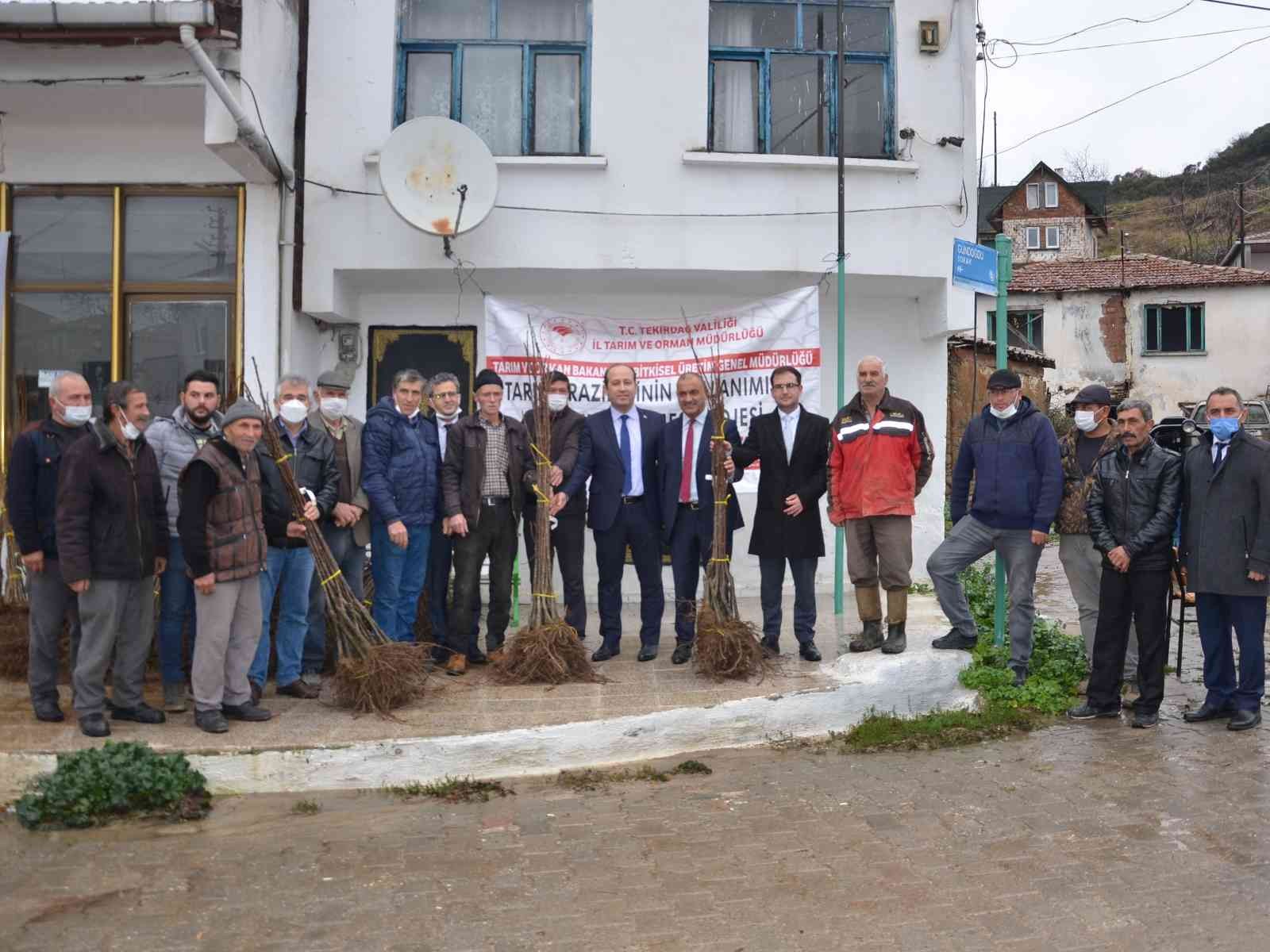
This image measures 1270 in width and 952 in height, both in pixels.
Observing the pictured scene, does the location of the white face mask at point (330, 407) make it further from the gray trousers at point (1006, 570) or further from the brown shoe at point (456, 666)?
the gray trousers at point (1006, 570)

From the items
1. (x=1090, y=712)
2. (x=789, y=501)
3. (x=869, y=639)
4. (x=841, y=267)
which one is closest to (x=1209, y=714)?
(x=1090, y=712)

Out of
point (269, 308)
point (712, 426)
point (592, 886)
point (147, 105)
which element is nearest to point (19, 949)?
point (592, 886)

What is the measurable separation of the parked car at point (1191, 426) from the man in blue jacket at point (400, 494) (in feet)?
15.1

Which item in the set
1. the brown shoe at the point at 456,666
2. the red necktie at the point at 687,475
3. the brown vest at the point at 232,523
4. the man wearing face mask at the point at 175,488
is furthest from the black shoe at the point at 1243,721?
the man wearing face mask at the point at 175,488

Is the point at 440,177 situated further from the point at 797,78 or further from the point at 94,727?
the point at 94,727

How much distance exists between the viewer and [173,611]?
629cm

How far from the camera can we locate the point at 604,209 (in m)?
9.23

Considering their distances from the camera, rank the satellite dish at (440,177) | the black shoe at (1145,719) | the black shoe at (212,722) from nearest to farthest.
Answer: the black shoe at (212,722) → the black shoe at (1145,719) → the satellite dish at (440,177)

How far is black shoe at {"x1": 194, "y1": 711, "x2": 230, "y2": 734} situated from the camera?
5.83 meters

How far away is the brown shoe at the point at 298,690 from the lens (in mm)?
6590

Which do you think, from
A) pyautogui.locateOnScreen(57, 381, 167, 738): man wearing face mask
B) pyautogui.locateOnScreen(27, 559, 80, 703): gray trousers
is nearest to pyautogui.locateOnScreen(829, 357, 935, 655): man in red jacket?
pyautogui.locateOnScreen(57, 381, 167, 738): man wearing face mask

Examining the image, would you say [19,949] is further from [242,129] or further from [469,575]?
[242,129]

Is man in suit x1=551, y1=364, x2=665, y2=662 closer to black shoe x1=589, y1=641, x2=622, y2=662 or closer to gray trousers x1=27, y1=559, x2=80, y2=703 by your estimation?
black shoe x1=589, y1=641, x2=622, y2=662

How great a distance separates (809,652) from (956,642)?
0.94 meters
